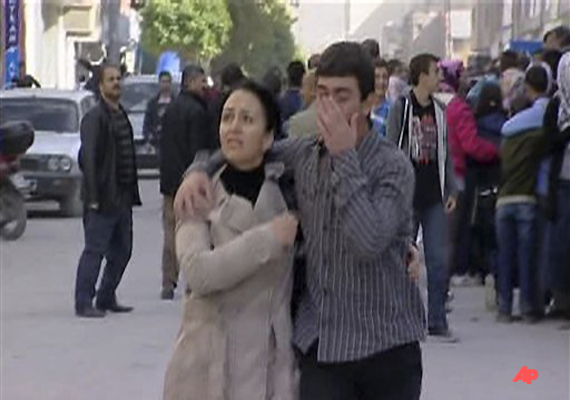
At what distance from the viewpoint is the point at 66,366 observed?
11.0m

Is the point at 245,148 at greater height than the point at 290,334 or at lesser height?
greater

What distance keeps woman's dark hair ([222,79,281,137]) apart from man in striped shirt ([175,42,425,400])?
0.11m

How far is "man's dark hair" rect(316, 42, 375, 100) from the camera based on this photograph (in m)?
4.86

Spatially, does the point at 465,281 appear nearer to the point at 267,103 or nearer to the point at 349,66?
the point at 267,103

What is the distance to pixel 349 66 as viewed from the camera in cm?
487

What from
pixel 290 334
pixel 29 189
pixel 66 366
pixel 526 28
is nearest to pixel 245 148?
pixel 290 334

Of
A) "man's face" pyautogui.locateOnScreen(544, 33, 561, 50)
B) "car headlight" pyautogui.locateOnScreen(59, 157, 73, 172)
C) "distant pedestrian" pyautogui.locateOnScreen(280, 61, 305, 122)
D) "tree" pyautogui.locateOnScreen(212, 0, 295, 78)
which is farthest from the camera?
"tree" pyautogui.locateOnScreen(212, 0, 295, 78)

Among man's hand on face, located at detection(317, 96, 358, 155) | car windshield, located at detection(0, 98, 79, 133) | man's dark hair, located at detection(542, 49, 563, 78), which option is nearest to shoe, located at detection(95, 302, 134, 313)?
man's dark hair, located at detection(542, 49, 563, 78)

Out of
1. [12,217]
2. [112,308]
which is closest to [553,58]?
[112,308]

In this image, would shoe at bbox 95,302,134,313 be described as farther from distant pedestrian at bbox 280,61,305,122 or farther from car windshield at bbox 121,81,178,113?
car windshield at bbox 121,81,178,113

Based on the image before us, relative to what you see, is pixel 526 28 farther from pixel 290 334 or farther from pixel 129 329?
pixel 290 334

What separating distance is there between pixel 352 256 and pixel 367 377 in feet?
1.24

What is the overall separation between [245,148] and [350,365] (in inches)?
27.4

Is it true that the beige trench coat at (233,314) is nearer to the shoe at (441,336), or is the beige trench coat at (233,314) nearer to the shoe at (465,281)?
the shoe at (441,336)
